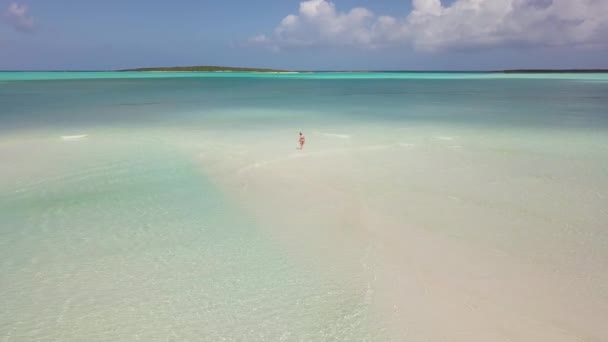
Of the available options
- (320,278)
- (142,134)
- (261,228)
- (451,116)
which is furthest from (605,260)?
(451,116)

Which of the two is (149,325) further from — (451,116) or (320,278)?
(451,116)

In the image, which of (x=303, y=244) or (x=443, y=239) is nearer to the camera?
(x=303, y=244)

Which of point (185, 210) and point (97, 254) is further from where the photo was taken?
point (185, 210)
